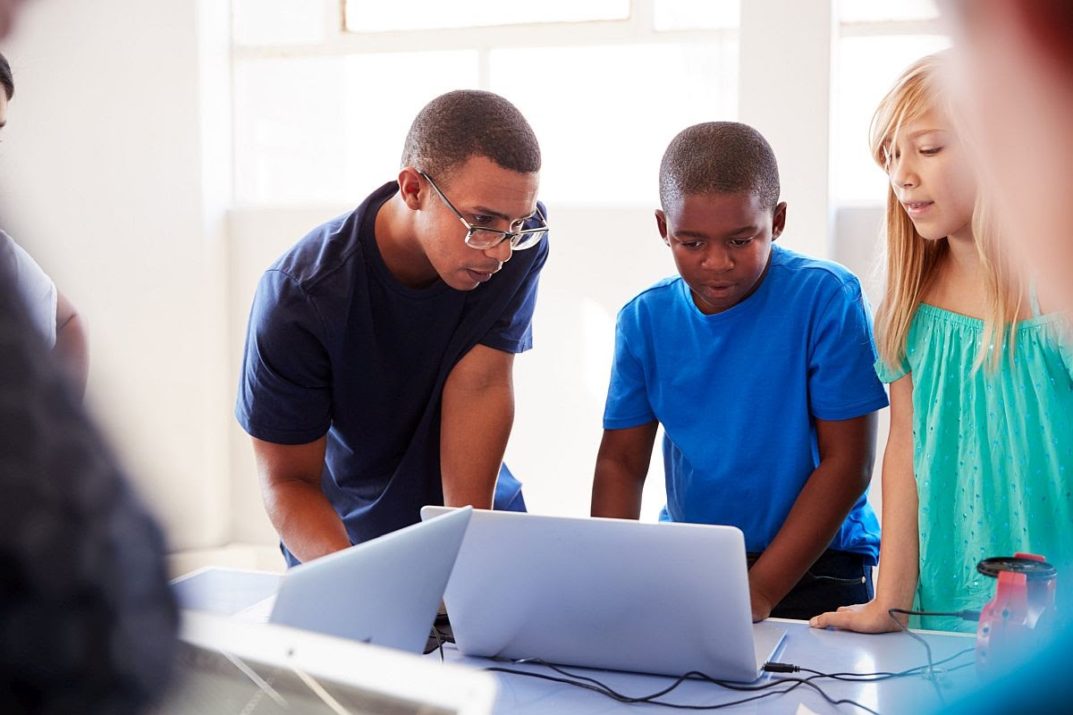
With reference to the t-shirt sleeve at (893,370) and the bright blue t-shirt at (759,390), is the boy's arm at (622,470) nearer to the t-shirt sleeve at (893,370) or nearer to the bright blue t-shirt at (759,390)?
the bright blue t-shirt at (759,390)

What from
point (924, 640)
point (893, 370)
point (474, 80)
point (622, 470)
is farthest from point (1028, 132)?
point (474, 80)

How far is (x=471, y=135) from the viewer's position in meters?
1.86

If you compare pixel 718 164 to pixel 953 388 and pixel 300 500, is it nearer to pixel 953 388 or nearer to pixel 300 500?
pixel 953 388

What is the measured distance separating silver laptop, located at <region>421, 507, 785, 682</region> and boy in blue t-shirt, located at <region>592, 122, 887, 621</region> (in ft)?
1.50

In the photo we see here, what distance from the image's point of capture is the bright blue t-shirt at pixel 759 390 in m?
1.94

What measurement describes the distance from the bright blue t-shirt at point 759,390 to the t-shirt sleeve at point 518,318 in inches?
8.2

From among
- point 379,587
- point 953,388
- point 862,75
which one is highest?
point 862,75

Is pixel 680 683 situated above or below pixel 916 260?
below

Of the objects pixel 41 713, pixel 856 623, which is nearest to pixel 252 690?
pixel 41 713

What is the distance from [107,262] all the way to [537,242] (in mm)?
2952

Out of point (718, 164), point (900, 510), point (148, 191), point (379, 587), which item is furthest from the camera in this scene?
point (148, 191)

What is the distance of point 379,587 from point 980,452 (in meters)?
1.08

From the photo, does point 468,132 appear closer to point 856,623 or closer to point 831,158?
point 856,623

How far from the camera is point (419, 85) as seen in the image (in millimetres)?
4309
